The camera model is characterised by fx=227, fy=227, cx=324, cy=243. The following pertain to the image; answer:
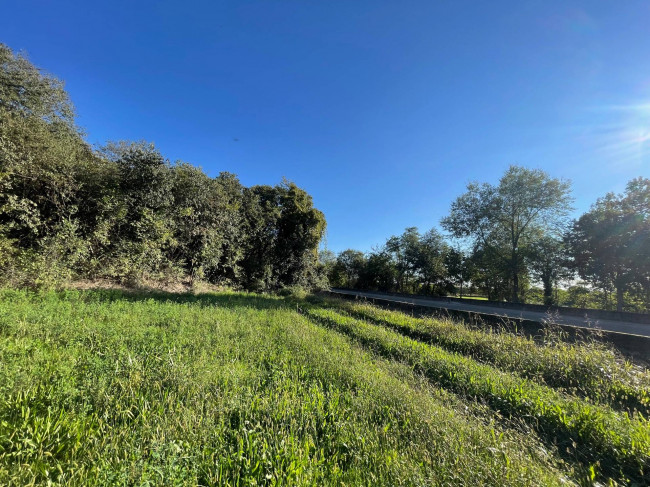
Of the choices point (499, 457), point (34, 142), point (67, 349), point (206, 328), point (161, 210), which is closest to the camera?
point (499, 457)

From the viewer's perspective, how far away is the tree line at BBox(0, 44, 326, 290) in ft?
27.6

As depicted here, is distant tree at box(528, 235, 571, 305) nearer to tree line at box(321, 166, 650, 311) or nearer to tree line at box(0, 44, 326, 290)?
tree line at box(321, 166, 650, 311)

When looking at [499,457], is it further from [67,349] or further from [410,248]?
[410,248]

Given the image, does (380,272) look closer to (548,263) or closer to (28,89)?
(548,263)

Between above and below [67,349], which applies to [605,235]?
above

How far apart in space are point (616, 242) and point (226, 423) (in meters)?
26.2

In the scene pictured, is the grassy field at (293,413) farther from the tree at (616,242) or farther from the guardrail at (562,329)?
the tree at (616,242)

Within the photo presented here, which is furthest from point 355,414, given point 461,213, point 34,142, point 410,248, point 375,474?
point 410,248

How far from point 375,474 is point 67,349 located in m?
5.21

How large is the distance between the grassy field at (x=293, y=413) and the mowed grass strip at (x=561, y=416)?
19mm

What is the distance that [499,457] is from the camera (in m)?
2.26

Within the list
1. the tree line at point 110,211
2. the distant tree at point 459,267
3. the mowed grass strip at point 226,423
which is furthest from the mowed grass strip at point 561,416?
the distant tree at point 459,267

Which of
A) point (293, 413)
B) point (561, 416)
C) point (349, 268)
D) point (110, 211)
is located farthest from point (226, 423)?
point (349, 268)

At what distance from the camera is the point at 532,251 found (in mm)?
22203
